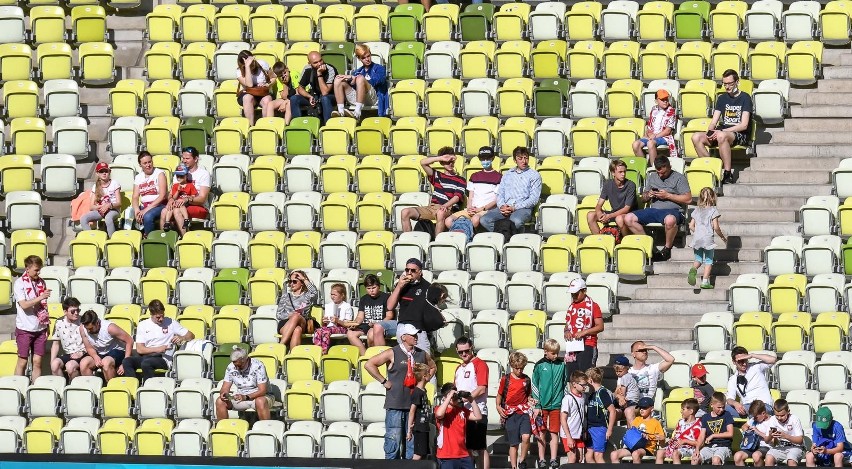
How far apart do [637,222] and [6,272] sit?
7648 mm

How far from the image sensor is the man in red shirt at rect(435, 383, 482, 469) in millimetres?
21000

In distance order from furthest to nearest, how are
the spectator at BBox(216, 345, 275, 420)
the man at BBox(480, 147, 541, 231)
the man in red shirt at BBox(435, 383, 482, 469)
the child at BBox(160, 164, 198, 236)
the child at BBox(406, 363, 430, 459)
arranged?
the child at BBox(160, 164, 198, 236) → the man at BBox(480, 147, 541, 231) → the spectator at BBox(216, 345, 275, 420) → the child at BBox(406, 363, 430, 459) → the man in red shirt at BBox(435, 383, 482, 469)

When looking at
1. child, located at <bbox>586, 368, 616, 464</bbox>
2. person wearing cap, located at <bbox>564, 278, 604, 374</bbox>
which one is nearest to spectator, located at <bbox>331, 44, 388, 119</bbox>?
person wearing cap, located at <bbox>564, 278, 604, 374</bbox>

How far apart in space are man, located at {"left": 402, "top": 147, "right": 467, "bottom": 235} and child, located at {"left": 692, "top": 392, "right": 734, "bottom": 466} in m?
4.74

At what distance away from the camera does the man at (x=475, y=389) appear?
21.3 m

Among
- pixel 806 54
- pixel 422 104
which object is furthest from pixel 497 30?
pixel 806 54

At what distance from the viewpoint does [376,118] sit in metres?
26.5

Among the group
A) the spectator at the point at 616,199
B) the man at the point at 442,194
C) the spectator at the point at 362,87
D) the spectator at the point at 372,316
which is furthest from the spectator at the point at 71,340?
the spectator at the point at 616,199

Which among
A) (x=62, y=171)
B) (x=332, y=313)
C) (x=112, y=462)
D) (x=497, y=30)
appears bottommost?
(x=112, y=462)

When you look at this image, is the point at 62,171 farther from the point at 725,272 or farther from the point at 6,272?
the point at 725,272

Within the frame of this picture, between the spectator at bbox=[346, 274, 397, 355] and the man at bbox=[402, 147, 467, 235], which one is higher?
the man at bbox=[402, 147, 467, 235]

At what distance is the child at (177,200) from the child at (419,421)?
17.0 ft

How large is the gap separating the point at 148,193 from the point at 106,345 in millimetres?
2584

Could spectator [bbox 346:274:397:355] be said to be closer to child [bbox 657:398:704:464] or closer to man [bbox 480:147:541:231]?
man [bbox 480:147:541:231]
